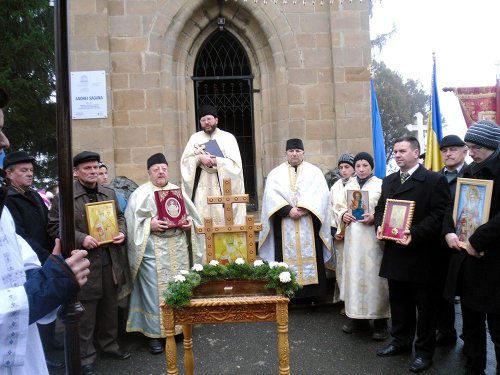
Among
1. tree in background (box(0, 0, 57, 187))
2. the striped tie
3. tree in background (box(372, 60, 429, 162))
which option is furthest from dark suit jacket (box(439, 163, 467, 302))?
tree in background (box(372, 60, 429, 162))

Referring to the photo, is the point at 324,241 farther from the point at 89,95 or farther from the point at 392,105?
the point at 392,105

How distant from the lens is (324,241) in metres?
5.75

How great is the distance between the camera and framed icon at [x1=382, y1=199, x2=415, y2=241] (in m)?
4.25

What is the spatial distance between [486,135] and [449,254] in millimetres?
1281

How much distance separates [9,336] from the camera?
168 cm

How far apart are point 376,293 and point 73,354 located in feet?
12.7

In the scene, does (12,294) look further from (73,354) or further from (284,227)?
(284,227)

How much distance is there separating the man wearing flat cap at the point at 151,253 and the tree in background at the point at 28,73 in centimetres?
566

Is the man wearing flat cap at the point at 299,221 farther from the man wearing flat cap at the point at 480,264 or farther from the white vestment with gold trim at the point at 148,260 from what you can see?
the man wearing flat cap at the point at 480,264

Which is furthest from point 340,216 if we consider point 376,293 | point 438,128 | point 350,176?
point 438,128

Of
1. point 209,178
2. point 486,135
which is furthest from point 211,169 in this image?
point 486,135

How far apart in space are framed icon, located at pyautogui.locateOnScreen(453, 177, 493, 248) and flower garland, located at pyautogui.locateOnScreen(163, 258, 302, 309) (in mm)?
1476

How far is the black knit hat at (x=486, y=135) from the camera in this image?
12.1 ft

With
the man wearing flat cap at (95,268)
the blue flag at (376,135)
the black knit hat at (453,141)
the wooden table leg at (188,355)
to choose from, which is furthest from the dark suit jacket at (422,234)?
the blue flag at (376,135)
